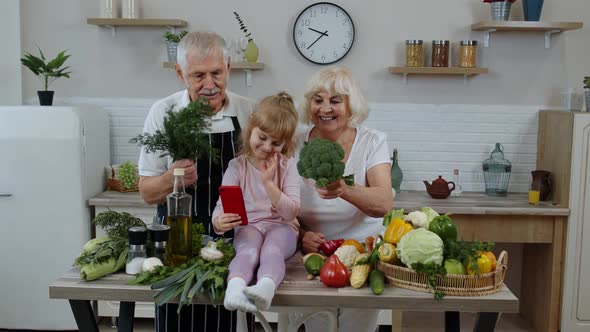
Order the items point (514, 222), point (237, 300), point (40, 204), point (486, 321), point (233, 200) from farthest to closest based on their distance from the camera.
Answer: point (514, 222)
point (40, 204)
point (233, 200)
point (486, 321)
point (237, 300)

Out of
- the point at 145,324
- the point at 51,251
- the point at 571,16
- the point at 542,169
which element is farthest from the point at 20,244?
the point at 571,16

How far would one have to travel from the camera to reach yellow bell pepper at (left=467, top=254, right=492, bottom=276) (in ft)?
7.19

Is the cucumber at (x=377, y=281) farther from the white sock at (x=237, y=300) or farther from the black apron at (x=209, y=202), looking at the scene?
the black apron at (x=209, y=202)

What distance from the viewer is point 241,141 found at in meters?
2.67

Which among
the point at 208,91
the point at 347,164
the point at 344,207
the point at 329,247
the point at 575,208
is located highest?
the point at 208,91

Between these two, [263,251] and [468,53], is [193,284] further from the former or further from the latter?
[468,53]

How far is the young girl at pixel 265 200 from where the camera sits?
2.21m

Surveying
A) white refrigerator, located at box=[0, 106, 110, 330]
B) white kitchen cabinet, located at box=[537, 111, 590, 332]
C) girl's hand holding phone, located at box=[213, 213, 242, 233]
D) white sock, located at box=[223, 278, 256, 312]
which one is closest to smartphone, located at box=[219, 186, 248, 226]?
girl's hand holding phone, located at box=[213, 213, 242, 233]

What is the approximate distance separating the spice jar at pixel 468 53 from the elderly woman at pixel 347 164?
220 centimetres

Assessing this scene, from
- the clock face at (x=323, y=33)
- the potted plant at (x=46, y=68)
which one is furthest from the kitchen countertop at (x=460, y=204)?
the clock face at (x=323, y=33)

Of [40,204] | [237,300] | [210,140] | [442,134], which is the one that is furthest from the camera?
[442,134]

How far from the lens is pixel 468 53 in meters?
4.85

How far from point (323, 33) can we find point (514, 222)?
1.75 meters

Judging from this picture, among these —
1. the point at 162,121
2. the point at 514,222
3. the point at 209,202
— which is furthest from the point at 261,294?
the point at 514,222
